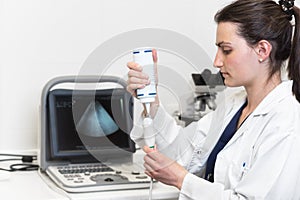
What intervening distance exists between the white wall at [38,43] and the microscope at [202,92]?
0.36 metres

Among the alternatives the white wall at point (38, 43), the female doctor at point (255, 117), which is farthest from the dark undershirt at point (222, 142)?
the white wall at point (38, 43)

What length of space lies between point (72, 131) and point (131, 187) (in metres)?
0.38

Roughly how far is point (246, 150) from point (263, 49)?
310 mm

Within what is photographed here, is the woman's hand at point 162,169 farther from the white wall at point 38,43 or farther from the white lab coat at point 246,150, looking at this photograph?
the white wall at point 38,43

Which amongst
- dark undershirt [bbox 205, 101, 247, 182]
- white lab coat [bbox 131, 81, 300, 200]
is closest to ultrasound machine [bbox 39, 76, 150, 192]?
white lab coat [bbox 131, 81, 300, 200]

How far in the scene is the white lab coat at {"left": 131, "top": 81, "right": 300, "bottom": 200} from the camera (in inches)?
51.7

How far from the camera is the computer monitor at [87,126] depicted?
5.67 feet

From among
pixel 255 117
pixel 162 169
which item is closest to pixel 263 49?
pixel 255 117

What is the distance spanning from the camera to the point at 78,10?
1958mm

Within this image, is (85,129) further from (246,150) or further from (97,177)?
(246,150)

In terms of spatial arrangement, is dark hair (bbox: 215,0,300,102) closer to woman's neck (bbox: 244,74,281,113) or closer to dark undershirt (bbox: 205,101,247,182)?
woman's neck (bbox: 244,74,281,113)

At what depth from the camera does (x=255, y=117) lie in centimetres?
147

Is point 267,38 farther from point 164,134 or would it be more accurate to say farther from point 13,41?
point 13,41

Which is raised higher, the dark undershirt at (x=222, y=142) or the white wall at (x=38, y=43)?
the white wall at (x=38, y=43)
